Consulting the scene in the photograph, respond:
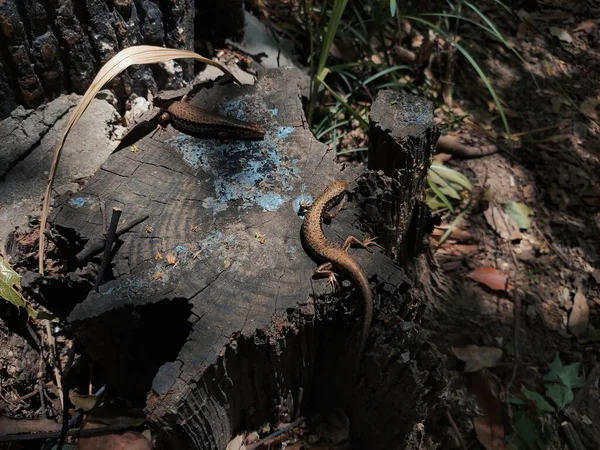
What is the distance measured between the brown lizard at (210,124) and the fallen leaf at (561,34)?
4.53m

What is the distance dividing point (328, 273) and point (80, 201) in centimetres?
119

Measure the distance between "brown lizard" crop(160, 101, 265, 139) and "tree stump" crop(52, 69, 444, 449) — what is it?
6cm

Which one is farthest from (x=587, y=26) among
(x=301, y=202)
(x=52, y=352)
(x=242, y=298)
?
(x=52, y=352)

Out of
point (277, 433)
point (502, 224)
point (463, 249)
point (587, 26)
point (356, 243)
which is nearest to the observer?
point (356, 243)

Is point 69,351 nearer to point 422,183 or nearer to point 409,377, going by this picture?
point 409,377

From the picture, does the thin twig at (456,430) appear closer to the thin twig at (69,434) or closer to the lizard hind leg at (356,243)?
the lizard hind leg at (356,243)

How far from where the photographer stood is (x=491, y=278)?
396 centimetres

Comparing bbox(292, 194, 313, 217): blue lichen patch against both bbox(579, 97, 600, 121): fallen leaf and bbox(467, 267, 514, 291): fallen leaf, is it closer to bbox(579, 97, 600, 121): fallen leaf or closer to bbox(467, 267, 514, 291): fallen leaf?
bbox(467, 267, 514, 291): fallen leaf

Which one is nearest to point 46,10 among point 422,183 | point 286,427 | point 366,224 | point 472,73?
point 366,224

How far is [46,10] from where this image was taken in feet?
9.36

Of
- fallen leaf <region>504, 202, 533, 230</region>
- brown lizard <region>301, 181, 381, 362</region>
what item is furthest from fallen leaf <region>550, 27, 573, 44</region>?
brown lizard <region>301, 181, 381, 362</region>

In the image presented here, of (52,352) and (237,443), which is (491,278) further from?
(52,352)

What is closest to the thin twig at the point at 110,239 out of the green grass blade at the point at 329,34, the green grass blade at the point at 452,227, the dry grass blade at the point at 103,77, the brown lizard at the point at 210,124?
the dry grass blade at the point at 103,77

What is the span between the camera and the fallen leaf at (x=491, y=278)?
154 inches
